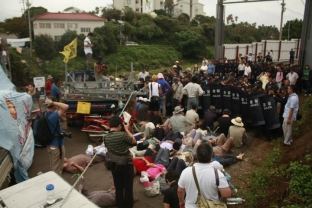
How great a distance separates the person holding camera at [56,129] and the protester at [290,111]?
5.90 meters

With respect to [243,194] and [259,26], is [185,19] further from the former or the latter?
[243,194]

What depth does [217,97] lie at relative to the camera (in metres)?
10.4

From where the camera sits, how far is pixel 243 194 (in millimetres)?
5898

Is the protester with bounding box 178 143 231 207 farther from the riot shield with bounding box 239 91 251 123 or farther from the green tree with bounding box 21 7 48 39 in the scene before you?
the green tree with bounding box 21 7 48 39

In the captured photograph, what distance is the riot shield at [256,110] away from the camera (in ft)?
29.1

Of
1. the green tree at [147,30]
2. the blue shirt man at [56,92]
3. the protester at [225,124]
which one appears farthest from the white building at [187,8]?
the protester at [225,124]

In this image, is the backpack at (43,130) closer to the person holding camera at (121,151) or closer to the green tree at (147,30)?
the person holding camera at (121,151)

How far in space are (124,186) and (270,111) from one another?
5842 millimetres

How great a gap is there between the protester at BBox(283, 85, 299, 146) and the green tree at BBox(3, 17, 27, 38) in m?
52.7

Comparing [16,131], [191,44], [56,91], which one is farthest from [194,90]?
[191,44]

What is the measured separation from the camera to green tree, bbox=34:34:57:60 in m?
38.9

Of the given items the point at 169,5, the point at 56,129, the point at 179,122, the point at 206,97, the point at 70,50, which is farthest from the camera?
the point at 169,5

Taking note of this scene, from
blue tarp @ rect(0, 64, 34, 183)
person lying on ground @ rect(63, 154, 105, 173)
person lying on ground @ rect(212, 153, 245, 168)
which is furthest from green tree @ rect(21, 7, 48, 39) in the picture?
person lying on ground @ rect(212, 153, 245, 168)

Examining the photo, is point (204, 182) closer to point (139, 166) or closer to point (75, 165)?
point (139, 166)
